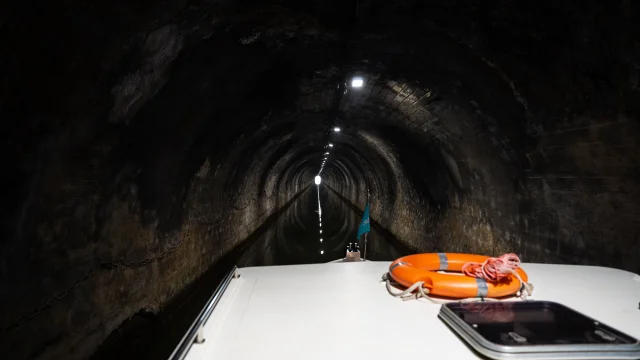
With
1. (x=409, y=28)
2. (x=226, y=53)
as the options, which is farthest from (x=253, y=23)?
(x=409, y=28)

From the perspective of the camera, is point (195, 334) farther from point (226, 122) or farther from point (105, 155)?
point (226, 122)

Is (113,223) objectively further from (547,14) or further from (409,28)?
(547,14)

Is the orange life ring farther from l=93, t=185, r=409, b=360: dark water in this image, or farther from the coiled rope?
l=93, t=185, r=409, b=360: dark water

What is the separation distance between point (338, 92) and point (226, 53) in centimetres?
315

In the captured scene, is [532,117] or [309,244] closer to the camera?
[532,117]

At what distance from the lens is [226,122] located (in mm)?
6434

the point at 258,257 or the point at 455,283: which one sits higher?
the point at 455,283

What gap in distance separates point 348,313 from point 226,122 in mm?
4967

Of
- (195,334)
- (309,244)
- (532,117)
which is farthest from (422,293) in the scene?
(309,244)

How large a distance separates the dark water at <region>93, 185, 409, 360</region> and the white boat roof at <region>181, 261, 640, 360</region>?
2.66 m

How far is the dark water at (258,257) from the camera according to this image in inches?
182

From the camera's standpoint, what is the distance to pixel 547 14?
3.47 m

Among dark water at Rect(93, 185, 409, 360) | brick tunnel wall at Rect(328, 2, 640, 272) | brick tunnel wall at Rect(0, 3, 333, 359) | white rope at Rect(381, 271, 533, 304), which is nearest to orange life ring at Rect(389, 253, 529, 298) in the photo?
white rope at Rect(381, 271, 533, 304)

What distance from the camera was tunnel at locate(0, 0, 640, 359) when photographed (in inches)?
108
